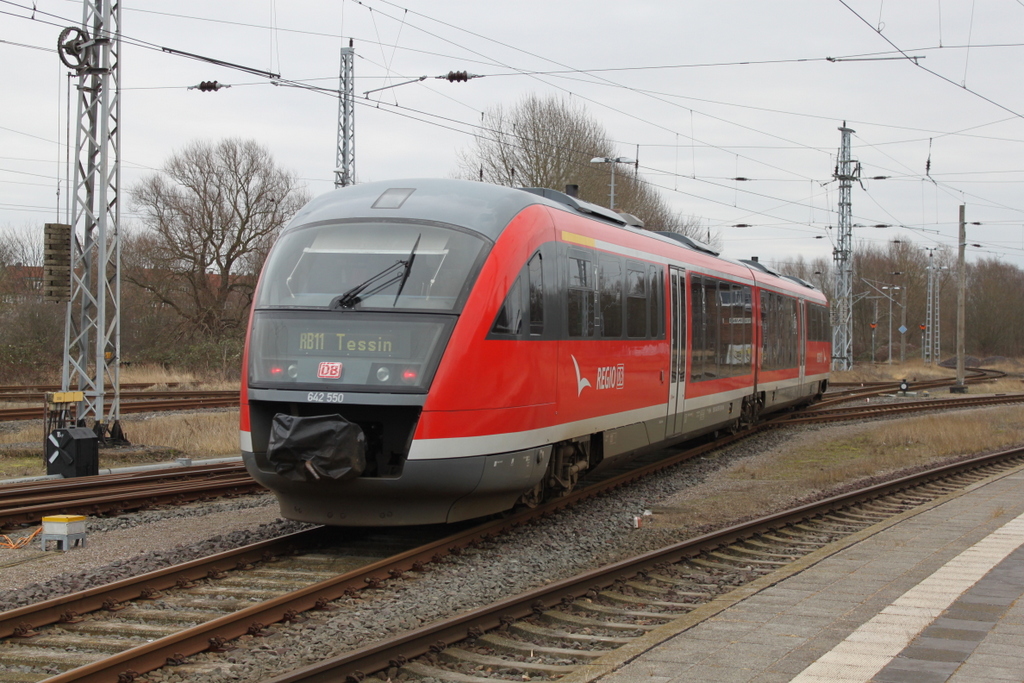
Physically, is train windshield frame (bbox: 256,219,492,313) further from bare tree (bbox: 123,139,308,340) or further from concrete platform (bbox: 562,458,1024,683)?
bare tree (bbox: 123,139,308,340)

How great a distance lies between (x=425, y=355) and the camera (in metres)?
8.13

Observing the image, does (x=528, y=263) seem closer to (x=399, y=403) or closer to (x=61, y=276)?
(x=399, y=403)

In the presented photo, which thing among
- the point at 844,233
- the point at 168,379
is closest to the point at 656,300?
the point at 168,379

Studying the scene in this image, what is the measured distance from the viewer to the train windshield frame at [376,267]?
845cm

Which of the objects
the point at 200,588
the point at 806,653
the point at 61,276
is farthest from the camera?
the point at 61,276

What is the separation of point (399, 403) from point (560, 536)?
252 centimetres

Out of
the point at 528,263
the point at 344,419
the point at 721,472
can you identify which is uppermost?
the point at 528,263

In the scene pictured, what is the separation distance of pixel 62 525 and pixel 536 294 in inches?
180

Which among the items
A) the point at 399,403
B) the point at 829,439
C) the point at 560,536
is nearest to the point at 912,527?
the point at 560,536

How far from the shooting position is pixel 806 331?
23.8 m

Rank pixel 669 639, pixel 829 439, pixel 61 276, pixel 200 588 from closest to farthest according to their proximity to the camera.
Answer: pixel 669 639
pixel 200 588
pixel 61 276
pixel 829 439

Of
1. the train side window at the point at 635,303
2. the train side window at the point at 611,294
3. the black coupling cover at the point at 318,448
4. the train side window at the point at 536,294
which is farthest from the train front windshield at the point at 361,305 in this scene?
the train side window at the point at 635,303

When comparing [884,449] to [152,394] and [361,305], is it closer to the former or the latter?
[361,305]

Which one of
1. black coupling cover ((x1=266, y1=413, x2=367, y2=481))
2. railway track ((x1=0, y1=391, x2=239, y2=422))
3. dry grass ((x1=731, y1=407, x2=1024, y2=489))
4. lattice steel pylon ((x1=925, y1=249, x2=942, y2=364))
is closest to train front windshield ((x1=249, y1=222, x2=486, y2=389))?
black coupling cover ((x1=266, y1=413, x2=367, y2=481))
